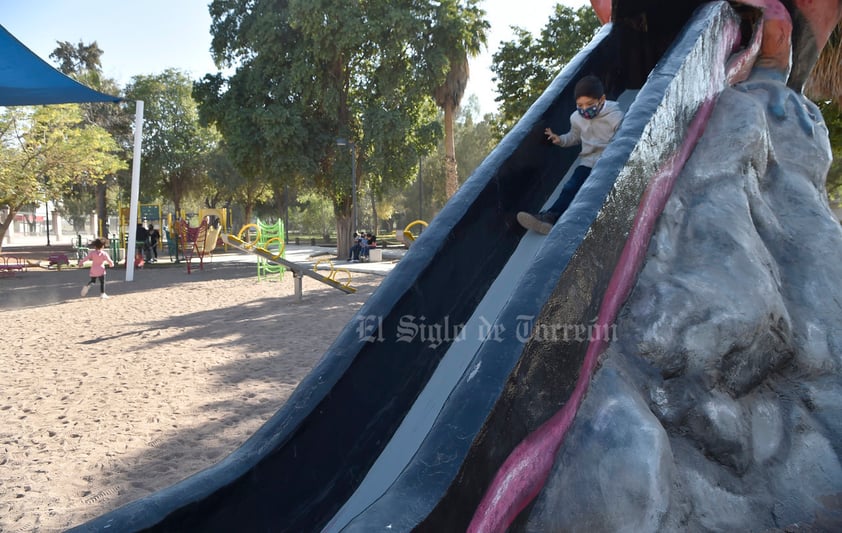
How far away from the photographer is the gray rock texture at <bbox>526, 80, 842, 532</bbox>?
227 cm

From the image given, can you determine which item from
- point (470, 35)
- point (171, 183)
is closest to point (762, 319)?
point (470, 35)

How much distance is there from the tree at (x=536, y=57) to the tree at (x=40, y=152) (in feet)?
47.3

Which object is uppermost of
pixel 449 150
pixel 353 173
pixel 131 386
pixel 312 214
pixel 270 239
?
pixel 449 150

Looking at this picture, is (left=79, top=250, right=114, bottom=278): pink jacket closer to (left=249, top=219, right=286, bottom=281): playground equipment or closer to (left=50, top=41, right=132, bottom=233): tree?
(left=249, top=219, right=286, bottom=281): playground equipment

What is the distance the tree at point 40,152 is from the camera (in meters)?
Answer: 20.3

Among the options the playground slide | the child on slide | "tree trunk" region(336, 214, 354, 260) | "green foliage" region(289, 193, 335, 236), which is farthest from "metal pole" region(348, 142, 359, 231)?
"green foliage" region(289, 193, 335, 236)

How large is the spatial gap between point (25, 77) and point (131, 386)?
6.01 m

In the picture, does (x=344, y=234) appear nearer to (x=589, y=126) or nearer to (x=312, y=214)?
(x=589, y=126)

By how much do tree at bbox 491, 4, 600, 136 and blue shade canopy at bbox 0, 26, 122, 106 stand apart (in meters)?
11.7

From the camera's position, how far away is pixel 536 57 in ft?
59.8

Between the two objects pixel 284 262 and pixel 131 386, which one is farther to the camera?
pixel 284 262

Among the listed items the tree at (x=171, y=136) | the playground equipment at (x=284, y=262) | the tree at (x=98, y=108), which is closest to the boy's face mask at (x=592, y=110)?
the playground equipment at (x=284, y=262)

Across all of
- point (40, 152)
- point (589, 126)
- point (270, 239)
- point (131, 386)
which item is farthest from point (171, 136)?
point (589, 126)

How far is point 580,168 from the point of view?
4055 mm
